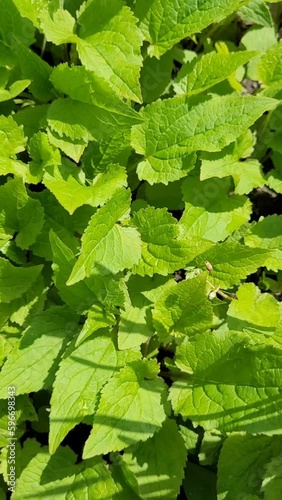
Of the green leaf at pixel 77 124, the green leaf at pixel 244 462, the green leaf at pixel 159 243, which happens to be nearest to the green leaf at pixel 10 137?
the green leaf at pixel 77 124

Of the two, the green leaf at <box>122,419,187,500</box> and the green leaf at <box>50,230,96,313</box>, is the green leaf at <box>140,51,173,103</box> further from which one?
the green leaf at <box>122,419,187,500</box>

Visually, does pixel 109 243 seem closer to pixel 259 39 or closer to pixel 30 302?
pixel 30 302

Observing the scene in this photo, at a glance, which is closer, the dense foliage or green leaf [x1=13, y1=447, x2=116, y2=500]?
the dense foliage

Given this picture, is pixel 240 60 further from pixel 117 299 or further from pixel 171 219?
pixel 117 299

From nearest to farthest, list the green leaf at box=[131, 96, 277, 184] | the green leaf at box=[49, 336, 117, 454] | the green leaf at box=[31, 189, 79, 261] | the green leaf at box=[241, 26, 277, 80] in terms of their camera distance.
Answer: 1. the green leaf at box=[49, 336, 117, 454]
2. the green leaf at box=[131, 96, 277, 184]
3. the green leaf at box=[31, 189, 79, 261]
4. the green leaf at box=[241, 26, 277, 80]

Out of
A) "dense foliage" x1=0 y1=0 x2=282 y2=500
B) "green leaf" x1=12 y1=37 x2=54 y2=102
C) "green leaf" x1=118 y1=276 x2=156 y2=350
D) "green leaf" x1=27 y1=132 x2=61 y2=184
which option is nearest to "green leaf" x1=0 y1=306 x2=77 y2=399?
"dense foliage" x1=0 y1=0 x2=282 y2=500

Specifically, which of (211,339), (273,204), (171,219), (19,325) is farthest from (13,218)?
(273,204)
